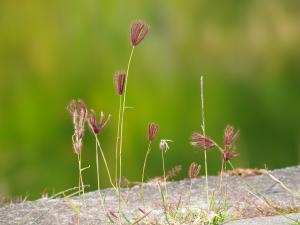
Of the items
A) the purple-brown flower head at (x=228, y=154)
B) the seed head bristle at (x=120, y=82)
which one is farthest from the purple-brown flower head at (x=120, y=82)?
the purple-brown flower head at (x=228, y=154)

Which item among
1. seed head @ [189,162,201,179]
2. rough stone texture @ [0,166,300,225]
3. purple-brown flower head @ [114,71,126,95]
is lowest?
rough stone texture @ [0,166,300,225]

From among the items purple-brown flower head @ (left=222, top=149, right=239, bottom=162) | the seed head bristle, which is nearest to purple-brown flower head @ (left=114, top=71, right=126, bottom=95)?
the seed head bristle

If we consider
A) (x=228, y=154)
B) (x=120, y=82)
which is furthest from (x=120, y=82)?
(x=228, y=154)

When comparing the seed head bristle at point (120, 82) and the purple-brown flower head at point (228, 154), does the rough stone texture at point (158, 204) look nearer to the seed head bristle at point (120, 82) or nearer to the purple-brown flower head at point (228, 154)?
the purple-brown flower head at point (228, 154)

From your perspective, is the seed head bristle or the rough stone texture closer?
the seed head bristle

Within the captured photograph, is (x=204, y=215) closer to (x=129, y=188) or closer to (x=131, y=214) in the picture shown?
(x=131, y=214)

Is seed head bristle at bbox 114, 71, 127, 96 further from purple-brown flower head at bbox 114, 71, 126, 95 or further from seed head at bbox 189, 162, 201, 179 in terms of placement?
seed head at bbox 189, 162, 201, 179

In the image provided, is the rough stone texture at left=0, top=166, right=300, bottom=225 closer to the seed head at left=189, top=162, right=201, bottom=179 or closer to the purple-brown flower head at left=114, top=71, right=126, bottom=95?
the seed head at left=189, top=162, right=201, bottom=179

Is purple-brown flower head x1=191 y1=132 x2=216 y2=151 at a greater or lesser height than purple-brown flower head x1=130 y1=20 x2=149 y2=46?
lesser
